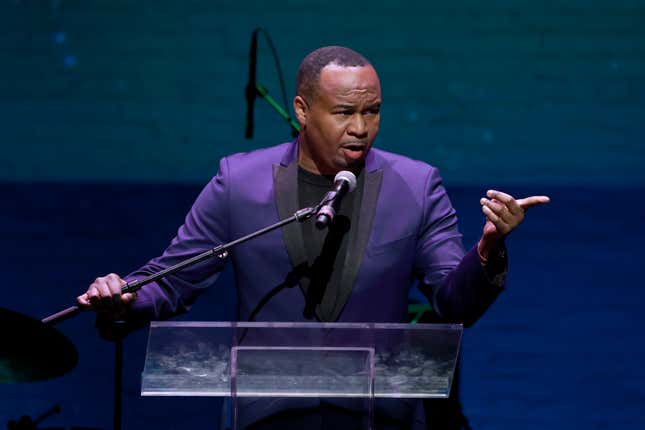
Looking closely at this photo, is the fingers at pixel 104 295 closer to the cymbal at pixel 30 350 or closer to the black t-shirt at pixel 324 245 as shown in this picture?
the cymbal at pixel 30 350

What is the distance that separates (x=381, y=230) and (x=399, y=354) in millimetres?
572

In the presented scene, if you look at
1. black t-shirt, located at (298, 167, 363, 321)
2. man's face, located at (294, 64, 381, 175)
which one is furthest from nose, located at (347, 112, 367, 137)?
black t-shirt, located at (298, 167, 363, 321)

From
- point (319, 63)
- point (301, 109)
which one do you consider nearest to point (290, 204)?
point (301, 109)

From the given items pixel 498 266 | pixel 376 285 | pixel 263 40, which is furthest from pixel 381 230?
pixel 263 40

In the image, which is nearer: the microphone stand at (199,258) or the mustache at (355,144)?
the microphone stand at (199,258)

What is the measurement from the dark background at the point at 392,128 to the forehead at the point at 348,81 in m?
1.76

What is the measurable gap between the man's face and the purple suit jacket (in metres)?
0.18

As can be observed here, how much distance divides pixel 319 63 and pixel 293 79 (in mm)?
1719

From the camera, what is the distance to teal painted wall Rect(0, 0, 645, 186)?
451 centimetres

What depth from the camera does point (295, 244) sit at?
286 cm

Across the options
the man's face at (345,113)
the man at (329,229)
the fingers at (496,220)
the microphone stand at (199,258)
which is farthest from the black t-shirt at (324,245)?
the fingers at (496,220)

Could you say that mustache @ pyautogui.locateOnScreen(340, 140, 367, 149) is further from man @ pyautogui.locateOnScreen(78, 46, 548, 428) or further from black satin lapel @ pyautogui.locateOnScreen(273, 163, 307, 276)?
black satin lapel @ pyautogui.locateOnScreen(273, 163, 307, 276)

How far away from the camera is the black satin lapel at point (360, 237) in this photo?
2832 millimetres

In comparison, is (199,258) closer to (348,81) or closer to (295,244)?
(295,244)
